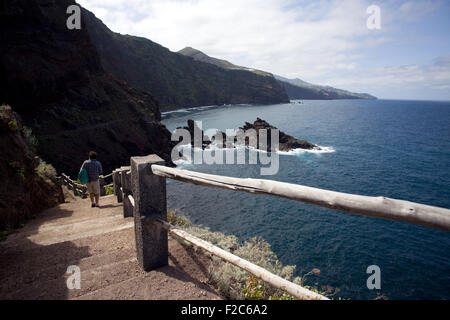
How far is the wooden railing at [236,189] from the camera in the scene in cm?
175

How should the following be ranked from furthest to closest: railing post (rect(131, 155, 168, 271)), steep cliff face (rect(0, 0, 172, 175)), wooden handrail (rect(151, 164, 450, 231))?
steep cliff face (rect(0, 0, 172, 175)) → railing post (rect(131, 155, 168, 271)) → wooden handrail (rect(151, 164, 450, 231))

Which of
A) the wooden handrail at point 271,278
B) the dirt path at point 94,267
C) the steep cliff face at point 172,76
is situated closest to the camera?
the wooden handrail at point 271,278

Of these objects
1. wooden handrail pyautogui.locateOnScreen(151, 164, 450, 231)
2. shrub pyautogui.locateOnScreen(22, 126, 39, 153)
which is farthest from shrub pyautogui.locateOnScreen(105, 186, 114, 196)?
wooden handrail pyautogui.locateOnScreen(151, 164, 450, 231)

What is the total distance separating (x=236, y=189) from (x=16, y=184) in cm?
770

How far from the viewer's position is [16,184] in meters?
7.29

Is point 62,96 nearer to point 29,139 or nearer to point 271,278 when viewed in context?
point 29,139

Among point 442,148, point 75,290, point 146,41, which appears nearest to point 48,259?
point 75,290

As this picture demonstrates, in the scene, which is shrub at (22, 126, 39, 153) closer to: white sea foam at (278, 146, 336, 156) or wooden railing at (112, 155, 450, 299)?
wooden railing at (112, 155, 450, 299)

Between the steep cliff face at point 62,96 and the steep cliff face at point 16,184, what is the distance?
72.5 ft

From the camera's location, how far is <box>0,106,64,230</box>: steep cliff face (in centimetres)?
664

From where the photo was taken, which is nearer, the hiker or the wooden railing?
the wooden railing

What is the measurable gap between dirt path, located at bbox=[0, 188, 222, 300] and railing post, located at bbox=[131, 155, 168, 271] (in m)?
0.21

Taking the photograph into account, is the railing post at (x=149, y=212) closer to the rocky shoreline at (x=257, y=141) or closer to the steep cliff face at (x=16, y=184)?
the steep cliff face at (x=16, y=184)

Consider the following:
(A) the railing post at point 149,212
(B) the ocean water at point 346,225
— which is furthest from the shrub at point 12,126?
(B) the ocean water at point 346,225
